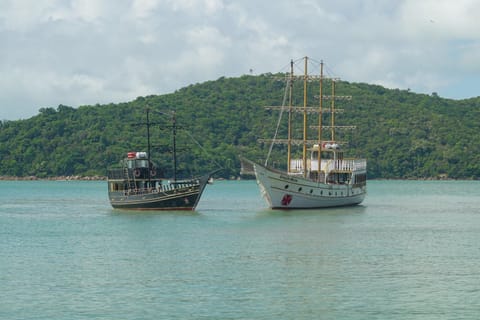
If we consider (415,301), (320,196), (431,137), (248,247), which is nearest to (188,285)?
(415,301)

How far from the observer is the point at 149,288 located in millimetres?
34688

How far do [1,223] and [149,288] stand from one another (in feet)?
115

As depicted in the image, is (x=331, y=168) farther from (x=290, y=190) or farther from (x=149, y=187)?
(x=149, y=187)

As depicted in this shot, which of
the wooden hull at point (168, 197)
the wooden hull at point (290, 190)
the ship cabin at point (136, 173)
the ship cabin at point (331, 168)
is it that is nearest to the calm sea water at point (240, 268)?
the wooden hull at point (168, 197)

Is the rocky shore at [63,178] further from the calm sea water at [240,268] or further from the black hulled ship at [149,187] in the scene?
the calm sea water at [240,268]

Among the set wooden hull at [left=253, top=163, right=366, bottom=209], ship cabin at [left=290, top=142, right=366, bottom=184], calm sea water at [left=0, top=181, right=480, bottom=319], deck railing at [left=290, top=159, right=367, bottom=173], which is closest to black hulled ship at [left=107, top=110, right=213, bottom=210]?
calm sea water at [left=0, top=181, right=480, bottom=319]

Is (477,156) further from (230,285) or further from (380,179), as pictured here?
(230,285)

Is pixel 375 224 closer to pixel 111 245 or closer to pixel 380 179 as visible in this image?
pixel 111 245

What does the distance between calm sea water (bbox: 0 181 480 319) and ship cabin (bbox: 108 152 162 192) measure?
4.01 metres

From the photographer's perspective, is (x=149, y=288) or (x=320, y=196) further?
(x=320, y=196)

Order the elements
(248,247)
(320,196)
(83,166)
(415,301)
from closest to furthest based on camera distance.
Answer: (415,301), (248,247), (320,196), (83,166)

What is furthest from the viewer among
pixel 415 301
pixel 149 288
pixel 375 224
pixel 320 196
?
pixel 320 196

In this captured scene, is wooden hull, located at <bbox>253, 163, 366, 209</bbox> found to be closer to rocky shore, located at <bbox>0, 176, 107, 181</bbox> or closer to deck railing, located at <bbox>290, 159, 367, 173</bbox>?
deck railing, located at <bbox>290, 159, 367, 173</bbox>

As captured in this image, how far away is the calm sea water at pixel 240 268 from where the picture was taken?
31.3m
